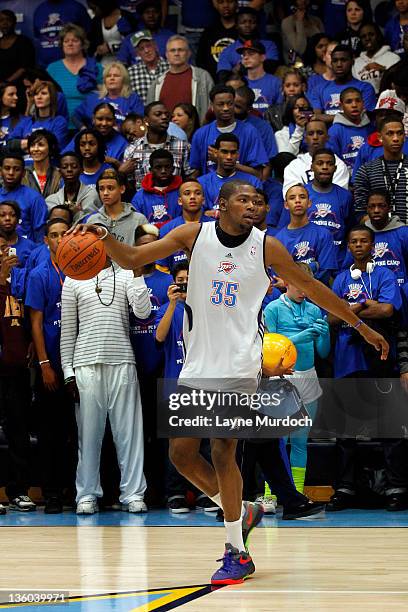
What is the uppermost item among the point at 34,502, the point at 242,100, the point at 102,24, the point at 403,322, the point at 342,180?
the point at 102,24

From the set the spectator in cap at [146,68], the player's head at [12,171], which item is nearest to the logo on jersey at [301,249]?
the player's head at [12,171]

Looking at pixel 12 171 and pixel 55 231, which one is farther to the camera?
pixel 12 171

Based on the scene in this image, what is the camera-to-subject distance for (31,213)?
1169 centimetres

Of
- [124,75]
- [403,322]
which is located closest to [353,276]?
[403,322]

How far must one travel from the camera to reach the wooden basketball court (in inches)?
240

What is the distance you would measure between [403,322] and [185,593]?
173 inches

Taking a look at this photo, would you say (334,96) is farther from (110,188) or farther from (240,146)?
(110,188)

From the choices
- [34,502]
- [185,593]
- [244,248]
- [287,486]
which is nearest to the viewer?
[185,593]

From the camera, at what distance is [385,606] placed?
5875 mm

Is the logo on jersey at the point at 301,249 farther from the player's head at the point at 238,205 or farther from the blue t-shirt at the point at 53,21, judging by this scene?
the blue t-shirt at the point at 53,21

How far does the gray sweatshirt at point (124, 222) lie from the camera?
35.9 ft

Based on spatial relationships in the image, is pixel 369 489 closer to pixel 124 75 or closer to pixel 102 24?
pixel 124 75

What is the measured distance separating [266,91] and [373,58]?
4.80 ft

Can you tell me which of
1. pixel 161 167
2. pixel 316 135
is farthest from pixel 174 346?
pixel 316 135
